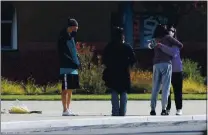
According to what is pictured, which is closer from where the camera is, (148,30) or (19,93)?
(19,93)

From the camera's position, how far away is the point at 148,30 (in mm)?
26594

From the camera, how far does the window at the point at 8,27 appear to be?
83.9 ft

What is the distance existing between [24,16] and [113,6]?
3111 millimetres

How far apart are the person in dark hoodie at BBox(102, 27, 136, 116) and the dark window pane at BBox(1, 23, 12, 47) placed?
13310 millimetres

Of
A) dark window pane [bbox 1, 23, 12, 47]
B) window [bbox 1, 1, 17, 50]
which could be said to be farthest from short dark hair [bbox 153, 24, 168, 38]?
dark window pane [bbox 1, 23, 12, 47]

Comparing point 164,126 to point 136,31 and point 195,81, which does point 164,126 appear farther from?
point 136,31

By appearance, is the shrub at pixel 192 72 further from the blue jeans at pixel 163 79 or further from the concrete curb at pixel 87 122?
the concrete curb at pixel 87 122

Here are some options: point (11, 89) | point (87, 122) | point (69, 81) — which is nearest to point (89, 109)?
point (69, 81)

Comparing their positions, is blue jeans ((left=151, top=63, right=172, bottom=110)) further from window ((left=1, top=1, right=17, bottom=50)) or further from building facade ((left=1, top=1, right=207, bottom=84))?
window ((left=1, top=1, right=17, bottom=50))

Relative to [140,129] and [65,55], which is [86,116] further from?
[140,129]

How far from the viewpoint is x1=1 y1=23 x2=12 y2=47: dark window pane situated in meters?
25.8

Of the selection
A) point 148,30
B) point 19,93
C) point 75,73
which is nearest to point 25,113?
point 75,73

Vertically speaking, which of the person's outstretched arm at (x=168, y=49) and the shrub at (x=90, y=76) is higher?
the person's outstretched arm at (x=168, y=49)

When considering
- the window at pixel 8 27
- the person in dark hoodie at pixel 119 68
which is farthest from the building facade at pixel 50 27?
the person in dark hoodie at pixel 119 68
